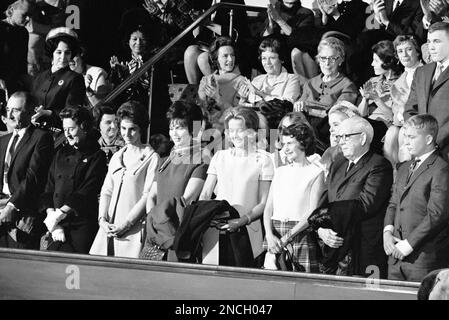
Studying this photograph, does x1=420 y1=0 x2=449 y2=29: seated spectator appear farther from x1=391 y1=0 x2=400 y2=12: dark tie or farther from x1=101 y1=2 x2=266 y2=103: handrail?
x1=101 y1=2 x2=266 y2=103: handrail

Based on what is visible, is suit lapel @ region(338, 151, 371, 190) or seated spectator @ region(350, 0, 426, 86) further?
seated spectator @ region(350, 0, 426, 86)

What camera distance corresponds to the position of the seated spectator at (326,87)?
6.91 meters

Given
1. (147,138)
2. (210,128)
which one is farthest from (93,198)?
(210,128)

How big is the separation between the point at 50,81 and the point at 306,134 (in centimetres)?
241

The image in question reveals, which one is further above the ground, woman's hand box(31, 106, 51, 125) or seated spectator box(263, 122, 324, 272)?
woman's hand box(31, 106, 51, 125)

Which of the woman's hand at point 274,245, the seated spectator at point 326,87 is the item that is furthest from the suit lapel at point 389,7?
the woman's hand at point 274,245

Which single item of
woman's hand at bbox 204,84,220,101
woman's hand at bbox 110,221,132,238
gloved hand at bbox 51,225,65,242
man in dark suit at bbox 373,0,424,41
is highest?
man in dark suit at bbox 373,0,424,41

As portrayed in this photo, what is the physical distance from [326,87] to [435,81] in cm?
74

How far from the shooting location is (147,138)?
25.6 feet

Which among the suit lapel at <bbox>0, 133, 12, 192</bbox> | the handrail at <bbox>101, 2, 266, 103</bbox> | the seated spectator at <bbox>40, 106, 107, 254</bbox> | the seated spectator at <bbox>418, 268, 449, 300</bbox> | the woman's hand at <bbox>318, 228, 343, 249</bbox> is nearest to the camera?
the seated spectator at <bbox>418, 268, 449, 300</bbox>

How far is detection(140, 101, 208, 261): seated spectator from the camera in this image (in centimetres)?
741

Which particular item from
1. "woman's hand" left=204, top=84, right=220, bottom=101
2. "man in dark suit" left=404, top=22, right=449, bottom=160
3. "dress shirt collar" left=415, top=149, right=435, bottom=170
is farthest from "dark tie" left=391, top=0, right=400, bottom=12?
"woman's hand" left=204, top=84, right=220, bottom=101

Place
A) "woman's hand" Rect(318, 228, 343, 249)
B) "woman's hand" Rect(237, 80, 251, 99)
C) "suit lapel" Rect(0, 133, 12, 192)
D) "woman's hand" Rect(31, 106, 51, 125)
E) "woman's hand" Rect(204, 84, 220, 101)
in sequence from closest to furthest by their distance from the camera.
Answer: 1. "woman's hand" Rect(318, 228, 343, 249)
2. "woman's hand" Rect(237, 80, 251, 99)
3. "woman's hand" Rect(204, 84, 220, 101)
4. "woman's hand" Rect(31, 106, 51, 125)
5. "suit lapel" Rect(0, 133, 12, 192)

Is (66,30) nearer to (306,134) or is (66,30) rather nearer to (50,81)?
(50,81)
